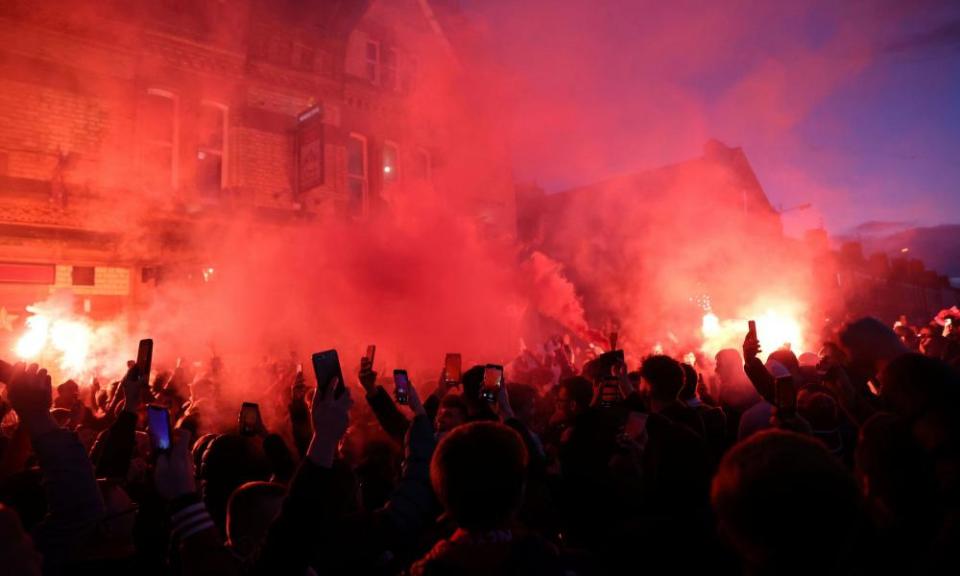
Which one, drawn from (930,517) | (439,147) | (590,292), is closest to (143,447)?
(930,517)

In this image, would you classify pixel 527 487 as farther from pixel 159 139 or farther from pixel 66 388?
pixel 159 139

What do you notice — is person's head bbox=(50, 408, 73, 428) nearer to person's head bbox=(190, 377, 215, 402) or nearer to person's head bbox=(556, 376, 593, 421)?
person's head bbox=(190, 377, 215, 402)

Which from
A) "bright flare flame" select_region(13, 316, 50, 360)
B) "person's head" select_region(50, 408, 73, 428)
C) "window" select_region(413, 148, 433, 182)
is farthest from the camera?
"window" select_region(413, 148, 433, 182)

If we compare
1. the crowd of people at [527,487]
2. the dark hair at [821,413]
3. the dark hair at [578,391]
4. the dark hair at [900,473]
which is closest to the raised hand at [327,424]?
the crowd of people at [527,487]

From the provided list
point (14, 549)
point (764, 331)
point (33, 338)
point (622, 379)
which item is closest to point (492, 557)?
point (14, 549)

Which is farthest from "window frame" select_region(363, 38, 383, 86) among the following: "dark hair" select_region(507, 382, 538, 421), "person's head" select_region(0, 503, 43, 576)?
"person's head" select_region(0, 503, 43, 576)

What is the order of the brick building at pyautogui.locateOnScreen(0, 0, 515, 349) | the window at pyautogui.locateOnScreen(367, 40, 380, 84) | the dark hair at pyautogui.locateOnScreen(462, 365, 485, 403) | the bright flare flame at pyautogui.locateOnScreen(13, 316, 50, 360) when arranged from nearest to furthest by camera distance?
the dark hair at pyautogui.locateOnScreen(462, 365, 485, 403) → the bright flare flame at pyautogui.locateOnScreen(13, 316, 50, 360) → the brick building at pyautogui.locateOnScreen(0, 0, 515, 349) → the window at pyautogui.locateOnScreen(367, 40, 380, 84)

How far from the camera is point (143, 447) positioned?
184 inches

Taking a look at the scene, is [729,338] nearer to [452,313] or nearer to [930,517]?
[452,313]

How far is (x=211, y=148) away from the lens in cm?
1378

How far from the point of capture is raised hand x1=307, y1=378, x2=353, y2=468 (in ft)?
7.22

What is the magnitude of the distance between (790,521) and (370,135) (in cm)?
1602

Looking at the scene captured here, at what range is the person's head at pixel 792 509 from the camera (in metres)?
1.57

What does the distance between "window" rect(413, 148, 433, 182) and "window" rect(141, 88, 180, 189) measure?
654cm
